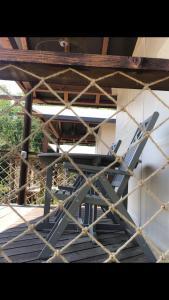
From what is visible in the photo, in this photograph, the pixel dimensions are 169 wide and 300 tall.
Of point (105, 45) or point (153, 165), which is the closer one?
point (153, 165)

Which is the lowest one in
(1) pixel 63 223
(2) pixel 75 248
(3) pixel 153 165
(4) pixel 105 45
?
(2) pixel 75 248

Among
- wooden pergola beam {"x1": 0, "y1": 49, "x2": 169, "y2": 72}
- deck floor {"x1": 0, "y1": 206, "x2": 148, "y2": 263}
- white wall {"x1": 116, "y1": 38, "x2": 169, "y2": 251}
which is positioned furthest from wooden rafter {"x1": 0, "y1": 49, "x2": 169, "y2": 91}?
deck floor {"x1": 0, "y1": 206, "x2": 148, "y2": 263}

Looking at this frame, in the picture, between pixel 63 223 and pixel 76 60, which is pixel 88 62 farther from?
pixel 63 223

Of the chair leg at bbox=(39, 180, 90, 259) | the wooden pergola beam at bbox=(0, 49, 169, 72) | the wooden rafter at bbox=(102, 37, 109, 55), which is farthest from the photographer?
the wooden rafter at bbox=(102, 37, 109, 55)

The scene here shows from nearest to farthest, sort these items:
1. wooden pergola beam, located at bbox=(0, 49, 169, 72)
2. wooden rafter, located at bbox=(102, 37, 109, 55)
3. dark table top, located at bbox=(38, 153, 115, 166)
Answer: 1. wooden pergola beam, located at bbox=(0, 49, 169, 72)
2. dark table top, located at bbox=(38, 153, 115, 166)
3. wooden rafter, located at bbox=(102, 37, 109, 55)

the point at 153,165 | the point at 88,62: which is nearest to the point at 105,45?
the point at 153,165

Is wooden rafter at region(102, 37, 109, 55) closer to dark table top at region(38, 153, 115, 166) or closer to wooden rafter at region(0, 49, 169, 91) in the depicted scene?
dark table top at region(38, 153, 115, 166)

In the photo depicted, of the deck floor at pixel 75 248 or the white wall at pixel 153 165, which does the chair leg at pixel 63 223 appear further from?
the white wall at pixel 153 165

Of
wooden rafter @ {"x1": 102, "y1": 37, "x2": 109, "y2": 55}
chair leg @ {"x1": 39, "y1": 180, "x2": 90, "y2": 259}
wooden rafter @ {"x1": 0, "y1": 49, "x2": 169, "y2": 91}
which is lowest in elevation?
chair leg @ {"x1": 39, "y1": 180, "x2": 90, "y2": 259}

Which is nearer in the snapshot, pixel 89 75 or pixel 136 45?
pixel 89 75
